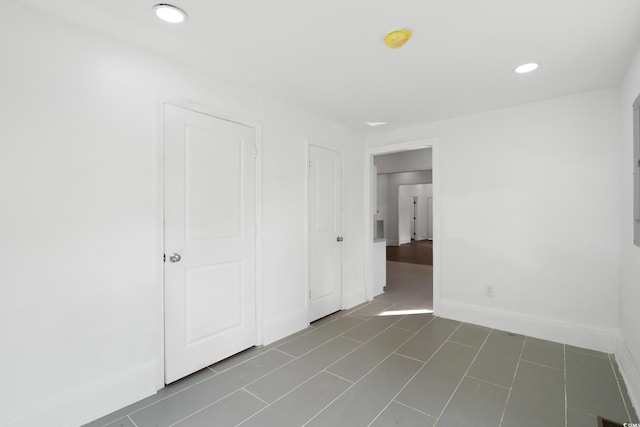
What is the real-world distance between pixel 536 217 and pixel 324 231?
230 centimetres

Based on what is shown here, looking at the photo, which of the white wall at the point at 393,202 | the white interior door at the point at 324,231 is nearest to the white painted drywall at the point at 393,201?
the white wall at the point at 393,202

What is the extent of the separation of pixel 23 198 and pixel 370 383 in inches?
99.1

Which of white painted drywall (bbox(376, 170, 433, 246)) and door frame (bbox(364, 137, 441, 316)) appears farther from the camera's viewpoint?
white painted drywall (bbox(376, 170, 433, 246))

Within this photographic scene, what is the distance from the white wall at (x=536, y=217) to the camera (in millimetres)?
2707

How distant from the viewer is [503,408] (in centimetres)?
191

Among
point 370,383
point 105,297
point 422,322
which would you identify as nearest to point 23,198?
point 105,297

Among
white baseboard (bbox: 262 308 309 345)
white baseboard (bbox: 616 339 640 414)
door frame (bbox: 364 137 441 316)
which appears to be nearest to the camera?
white baseboard (bbox: 616 339 640 414)

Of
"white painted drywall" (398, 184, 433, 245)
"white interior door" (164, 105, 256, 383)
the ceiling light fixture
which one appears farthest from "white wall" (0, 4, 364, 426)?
"white painted drywall" (398, 184, 433, 245)

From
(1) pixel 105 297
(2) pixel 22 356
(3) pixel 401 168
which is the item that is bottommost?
(2) pixel 22 356

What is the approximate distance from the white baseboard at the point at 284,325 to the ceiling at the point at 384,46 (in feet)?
7.53

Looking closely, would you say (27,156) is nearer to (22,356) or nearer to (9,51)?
(9,51)

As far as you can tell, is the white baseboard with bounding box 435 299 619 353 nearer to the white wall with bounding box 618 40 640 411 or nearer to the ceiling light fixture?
the white wall with bounding box 618 40 640 411

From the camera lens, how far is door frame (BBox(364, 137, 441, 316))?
3.65 meters

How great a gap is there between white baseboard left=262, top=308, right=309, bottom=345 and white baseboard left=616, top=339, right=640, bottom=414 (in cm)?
263
